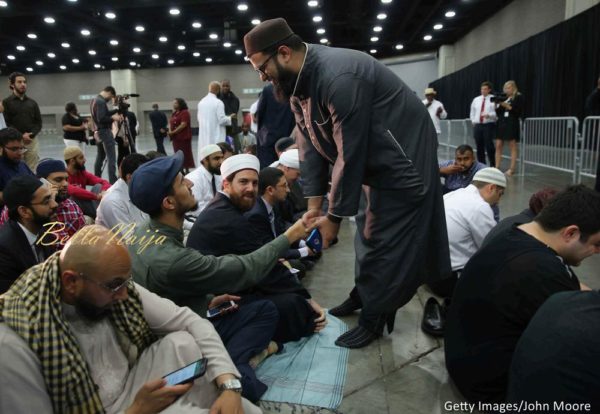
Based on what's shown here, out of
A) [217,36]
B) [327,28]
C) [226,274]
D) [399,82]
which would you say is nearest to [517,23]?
[327,28]

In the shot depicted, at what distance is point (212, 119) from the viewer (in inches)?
296

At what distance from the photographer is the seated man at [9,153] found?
4.04 meters

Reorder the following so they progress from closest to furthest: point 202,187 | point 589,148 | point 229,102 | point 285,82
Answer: point 285,82, point 202,187, point 589,148, point 229,102

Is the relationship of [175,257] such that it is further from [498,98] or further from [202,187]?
[498,98]

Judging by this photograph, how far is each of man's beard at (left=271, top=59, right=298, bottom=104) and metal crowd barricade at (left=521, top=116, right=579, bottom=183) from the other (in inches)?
234

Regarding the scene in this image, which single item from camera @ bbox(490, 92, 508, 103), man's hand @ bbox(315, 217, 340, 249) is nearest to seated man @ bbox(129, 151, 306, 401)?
man's hand @ bbox(315, 217, 340, 249)

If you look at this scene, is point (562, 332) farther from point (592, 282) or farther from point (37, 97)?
point (37, 97)

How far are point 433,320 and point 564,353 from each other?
5.50 feet

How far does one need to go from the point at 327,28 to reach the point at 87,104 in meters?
19.0

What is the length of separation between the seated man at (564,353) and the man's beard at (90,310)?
1.25 m

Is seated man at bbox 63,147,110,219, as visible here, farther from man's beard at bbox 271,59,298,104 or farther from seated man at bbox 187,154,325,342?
man's beard at bbox 271,59,298,104

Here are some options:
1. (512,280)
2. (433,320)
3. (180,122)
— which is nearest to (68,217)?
(433,320)

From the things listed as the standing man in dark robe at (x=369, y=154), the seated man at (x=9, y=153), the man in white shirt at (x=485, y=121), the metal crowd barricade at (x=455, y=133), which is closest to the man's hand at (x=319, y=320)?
the standing man in dark robe at (x=369, y=154)

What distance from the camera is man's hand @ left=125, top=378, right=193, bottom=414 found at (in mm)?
1376
